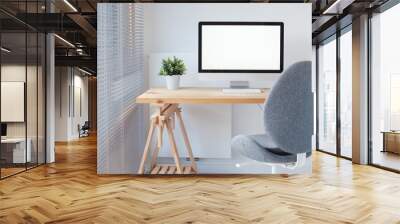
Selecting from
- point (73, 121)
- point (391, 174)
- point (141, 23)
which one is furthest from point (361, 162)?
point (73, 121)

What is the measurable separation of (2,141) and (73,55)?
7472 mm

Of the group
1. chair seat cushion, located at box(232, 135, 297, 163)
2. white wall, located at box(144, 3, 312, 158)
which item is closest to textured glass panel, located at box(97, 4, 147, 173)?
white wall, located at box(144, 3, 312, 158)

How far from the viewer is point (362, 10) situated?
650 cm

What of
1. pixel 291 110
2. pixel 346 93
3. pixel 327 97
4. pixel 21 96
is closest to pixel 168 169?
pixel 21 96

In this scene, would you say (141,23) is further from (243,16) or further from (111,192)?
(111,192)

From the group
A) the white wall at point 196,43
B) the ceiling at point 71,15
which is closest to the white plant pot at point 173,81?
the white wall at point 196,43

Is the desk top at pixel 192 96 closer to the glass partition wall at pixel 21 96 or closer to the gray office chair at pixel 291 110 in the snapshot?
the glass partition wall at pixel 21 96

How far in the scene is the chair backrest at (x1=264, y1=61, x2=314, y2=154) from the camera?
5.41 feet

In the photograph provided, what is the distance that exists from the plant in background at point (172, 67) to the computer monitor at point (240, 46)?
3.02 feet

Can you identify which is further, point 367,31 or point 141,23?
point 367,31

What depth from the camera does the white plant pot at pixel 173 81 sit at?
471 cm

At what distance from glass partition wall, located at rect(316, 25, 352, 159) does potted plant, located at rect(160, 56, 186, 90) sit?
4.00m

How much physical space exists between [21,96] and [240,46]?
378cm

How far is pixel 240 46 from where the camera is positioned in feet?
13.1
